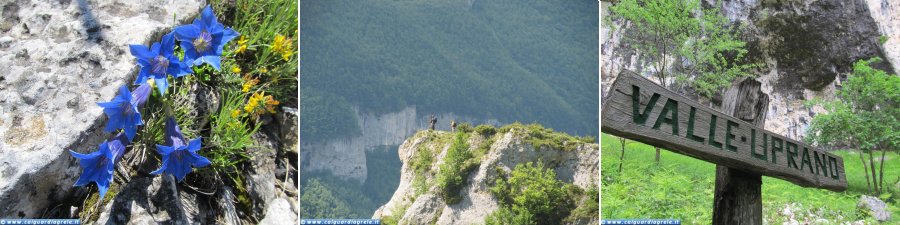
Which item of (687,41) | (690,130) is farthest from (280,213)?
(687,41)

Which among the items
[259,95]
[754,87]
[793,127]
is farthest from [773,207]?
[259,95]

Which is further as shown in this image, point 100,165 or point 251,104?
point 251,104

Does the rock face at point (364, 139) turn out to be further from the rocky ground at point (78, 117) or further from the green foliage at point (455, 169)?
the rocky ground at point (78, 117)

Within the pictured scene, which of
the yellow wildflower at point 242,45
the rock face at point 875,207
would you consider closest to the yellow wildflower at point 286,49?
the yellow wildflower at point 242,45

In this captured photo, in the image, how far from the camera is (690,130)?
197 cm

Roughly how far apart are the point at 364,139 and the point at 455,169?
33 cm

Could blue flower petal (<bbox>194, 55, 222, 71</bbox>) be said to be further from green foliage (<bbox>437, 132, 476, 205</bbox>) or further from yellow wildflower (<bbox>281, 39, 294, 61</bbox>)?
green foliage (<bbox>437, 132, 476, 205</bbox>)

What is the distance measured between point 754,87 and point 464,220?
3.58 feet

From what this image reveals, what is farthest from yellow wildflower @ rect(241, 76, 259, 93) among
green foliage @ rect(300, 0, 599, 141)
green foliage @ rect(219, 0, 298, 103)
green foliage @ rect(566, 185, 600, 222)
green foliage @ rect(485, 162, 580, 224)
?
green foliage @ rect(566, 185, 600, 222)

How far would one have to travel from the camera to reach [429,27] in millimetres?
2518

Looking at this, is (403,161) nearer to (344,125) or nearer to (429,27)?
(344,125)

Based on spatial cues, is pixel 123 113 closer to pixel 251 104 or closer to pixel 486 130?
pixel 251 104

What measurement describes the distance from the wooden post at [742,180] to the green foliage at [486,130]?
790 millimetres

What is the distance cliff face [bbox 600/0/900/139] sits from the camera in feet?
12.5
